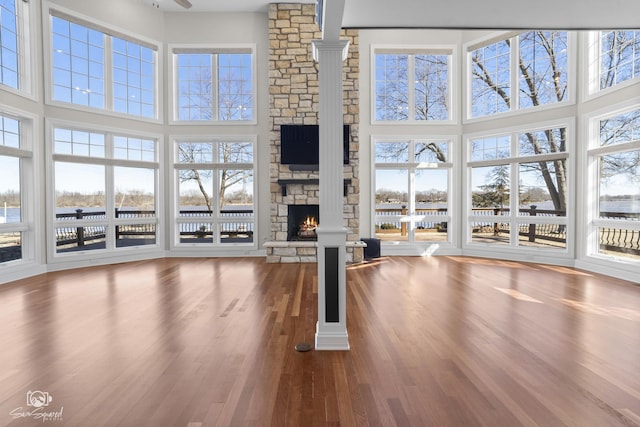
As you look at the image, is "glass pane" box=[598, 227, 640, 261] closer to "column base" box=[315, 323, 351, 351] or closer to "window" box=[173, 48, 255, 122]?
"column base" box=[315, 323, 351, 351]

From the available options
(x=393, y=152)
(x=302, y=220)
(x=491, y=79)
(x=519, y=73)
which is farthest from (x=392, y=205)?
(x=519, y=73)

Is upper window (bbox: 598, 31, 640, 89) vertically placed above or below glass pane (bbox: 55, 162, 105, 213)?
above

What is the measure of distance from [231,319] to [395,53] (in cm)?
679

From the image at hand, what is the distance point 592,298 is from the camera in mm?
4230

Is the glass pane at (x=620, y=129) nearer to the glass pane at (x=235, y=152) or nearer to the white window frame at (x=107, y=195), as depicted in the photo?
the glass pane at (x=235, y=152)

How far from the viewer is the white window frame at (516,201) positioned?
6.19 m

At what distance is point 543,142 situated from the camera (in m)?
6.61

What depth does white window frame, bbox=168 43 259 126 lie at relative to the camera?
7387mm

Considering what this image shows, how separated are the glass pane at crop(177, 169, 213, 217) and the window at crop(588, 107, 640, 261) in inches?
→ 296

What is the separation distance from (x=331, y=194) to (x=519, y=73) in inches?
246

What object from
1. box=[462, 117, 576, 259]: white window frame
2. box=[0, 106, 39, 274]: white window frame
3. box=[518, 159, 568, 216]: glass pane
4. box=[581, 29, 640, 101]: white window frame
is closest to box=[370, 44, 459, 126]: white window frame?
box=[462, 117, 576, 259]: white window frame

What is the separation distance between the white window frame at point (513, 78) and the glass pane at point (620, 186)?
1356 millimetres

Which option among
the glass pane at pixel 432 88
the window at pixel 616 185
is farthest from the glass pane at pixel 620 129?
the glass pane at pixel 432 88

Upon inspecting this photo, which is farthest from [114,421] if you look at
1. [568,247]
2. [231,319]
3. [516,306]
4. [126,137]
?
[568,247]
